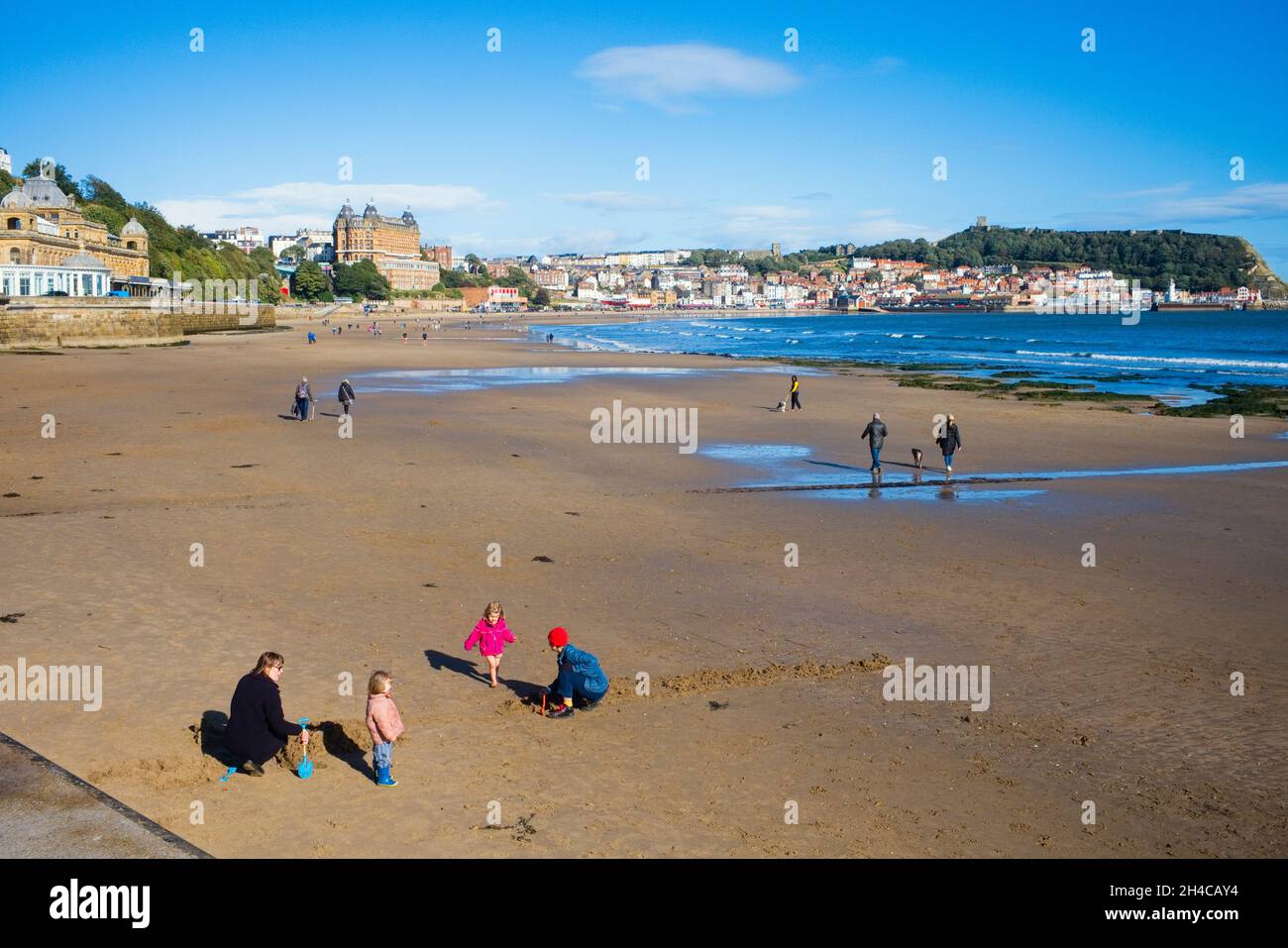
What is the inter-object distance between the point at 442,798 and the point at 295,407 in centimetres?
2533

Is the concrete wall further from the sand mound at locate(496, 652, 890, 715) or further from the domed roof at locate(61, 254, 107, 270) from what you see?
the sand mound at locate(496, 652, 890, 715)

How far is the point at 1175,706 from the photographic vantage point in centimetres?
1020

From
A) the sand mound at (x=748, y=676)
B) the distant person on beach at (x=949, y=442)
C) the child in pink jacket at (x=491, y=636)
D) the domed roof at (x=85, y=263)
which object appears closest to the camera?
the child in pink jacket at (x=491, y=636)

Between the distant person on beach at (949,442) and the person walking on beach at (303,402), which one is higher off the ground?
the person walking on beach at (303,402)

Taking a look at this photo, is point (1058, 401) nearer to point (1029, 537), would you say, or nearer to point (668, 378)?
point (668, 378)

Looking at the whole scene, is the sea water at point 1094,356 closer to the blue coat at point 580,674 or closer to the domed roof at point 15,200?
the blue coat at point 580,674

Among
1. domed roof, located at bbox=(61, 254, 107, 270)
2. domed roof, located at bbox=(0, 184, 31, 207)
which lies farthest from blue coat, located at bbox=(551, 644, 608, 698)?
domed roof, located at bbox=(0, 184, 31, 207)

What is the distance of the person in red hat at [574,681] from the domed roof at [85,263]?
8436 cm

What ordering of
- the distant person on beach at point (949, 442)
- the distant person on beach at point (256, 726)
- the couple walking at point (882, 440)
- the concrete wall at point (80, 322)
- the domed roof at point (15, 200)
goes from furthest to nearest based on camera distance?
the domed roof at point (15, 200) < the concrete wall at point (80, 322) < the distant person on beach at point (949, 442) < the couple walking at point (882, 440) < the distant person on beach at point (256, 726)

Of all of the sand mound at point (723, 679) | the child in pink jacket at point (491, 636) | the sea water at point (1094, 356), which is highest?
the sea water at point (1094, 356)

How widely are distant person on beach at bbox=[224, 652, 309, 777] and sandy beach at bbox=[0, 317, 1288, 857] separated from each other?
0.24m

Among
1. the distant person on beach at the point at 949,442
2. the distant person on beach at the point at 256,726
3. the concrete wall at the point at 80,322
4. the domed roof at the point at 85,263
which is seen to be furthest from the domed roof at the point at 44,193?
the distant person on beach at the point at 256,726

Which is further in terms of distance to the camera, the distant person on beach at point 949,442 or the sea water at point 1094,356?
the sea water at point 1094,356

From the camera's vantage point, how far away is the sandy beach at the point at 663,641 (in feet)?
25.9
